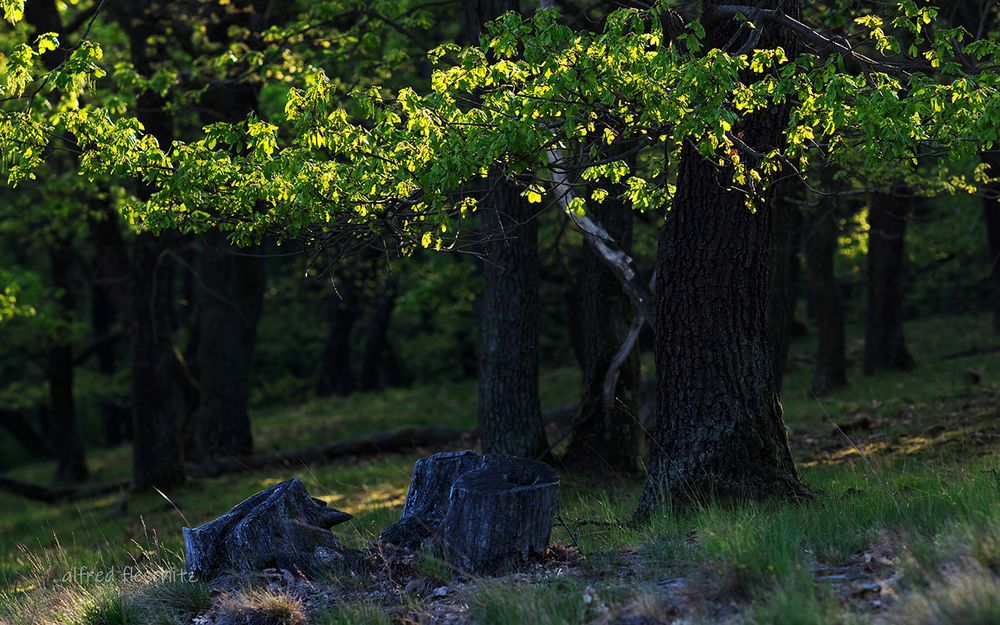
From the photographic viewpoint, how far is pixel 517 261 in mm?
12328

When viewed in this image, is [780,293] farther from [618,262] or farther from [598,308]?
[618,262]

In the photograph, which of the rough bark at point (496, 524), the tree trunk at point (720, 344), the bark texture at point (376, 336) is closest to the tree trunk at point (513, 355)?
the tree trunk at point (720, 344)

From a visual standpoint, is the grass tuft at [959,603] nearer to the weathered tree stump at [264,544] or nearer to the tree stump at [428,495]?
the tree stump at [428,495]

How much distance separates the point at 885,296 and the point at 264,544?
1680cm

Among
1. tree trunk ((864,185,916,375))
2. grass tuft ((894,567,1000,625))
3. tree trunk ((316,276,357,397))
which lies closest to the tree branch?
grass tuft ((894,567,1000,625))

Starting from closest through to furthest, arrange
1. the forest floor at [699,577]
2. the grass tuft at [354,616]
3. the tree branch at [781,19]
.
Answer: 1. the forest floor at [699,577]
2. the grass tuft at [354,616]
3. the tree branch at [781,19]

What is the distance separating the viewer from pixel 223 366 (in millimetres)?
20109

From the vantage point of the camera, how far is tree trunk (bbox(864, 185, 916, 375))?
20.8 metres

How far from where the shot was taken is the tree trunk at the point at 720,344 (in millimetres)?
8258

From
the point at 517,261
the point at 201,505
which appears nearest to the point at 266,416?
the point at 201,505

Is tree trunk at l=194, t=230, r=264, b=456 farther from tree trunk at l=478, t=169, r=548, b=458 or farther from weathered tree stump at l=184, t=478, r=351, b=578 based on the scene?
weathered tree stump at l=184, t=478, r=351, b=578

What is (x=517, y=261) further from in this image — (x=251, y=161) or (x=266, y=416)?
(x=266, y=416)

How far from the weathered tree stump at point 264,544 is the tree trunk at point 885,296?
643 inches

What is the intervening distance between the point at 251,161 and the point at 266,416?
69.9ft
